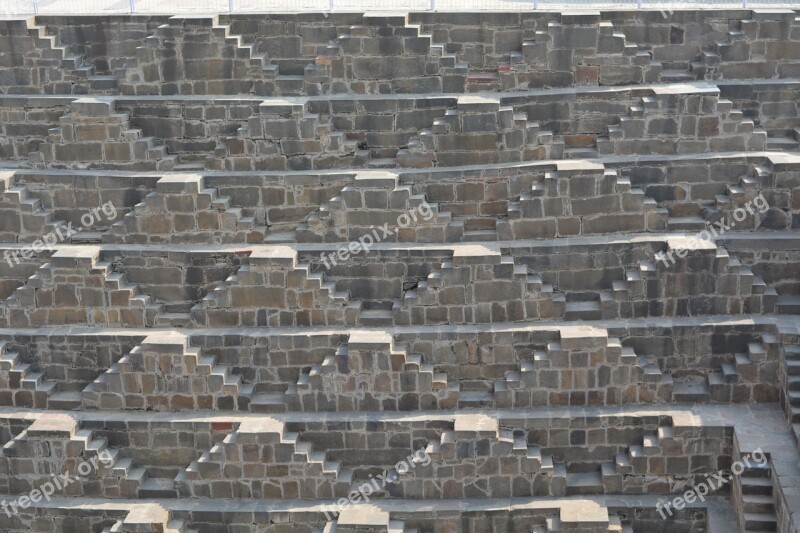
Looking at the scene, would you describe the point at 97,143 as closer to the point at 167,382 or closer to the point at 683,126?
the point at 167,382

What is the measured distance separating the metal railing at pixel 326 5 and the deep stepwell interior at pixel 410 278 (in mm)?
507

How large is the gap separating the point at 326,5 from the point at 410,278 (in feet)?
19.4

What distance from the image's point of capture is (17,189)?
66.1 feet

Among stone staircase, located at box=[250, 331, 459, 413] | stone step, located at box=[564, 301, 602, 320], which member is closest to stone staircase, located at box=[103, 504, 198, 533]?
stone staircase, located at box=[250, 331, 459, 413]

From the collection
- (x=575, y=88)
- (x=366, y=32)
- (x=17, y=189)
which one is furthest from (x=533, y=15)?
(x=17, y=189)

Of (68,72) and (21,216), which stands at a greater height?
(68,72)

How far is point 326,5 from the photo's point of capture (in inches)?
854

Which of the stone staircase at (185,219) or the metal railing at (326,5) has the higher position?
the metal railing at (326,5)

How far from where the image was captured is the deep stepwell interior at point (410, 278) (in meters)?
18.5

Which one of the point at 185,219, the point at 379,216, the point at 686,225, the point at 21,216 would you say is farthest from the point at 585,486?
the point at 21,216

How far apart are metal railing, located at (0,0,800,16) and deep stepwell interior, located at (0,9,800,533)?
51cm

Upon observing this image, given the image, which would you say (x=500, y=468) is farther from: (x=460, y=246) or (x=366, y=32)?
(x=366, y=32)

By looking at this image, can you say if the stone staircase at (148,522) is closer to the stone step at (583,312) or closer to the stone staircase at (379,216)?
the stone staircase at (379,216)

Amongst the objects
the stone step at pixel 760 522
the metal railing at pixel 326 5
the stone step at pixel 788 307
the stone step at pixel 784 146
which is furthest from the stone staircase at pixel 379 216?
the stone step at pixel 760 522
